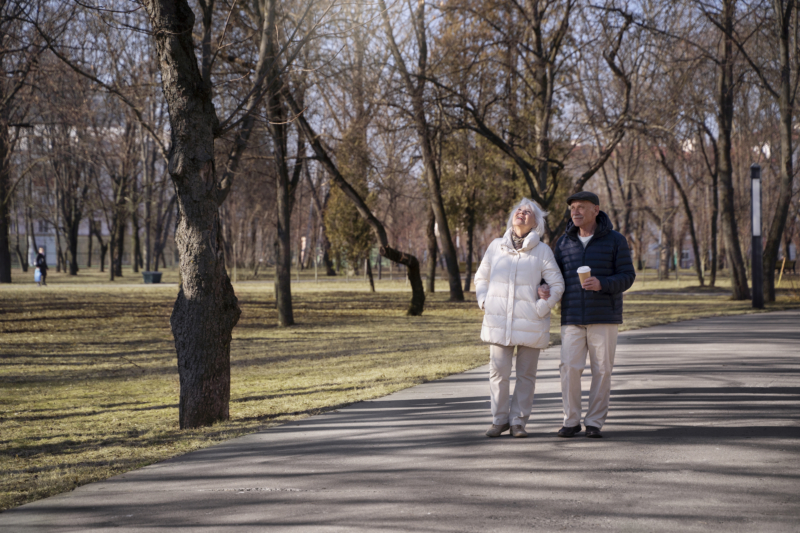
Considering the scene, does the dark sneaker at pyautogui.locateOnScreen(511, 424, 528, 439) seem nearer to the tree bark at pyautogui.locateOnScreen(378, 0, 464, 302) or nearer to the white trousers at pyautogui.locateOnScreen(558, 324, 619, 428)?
the white trousers at pyautogui.locateOnScreen(558, 324, 619, 428)

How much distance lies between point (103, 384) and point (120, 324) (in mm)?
9396

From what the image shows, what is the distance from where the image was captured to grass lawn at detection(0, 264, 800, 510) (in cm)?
630

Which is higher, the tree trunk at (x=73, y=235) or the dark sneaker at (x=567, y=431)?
the tree trunk at (x=73, y=235)

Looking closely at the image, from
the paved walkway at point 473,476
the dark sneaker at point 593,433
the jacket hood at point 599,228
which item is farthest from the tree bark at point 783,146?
the dark sneaker at point 593,433

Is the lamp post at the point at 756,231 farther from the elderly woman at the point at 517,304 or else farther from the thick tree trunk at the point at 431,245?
the elderly woman at the point at 517,304

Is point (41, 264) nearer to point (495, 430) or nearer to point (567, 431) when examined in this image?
point (495, 430)

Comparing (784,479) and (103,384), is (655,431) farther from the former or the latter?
(103,384)

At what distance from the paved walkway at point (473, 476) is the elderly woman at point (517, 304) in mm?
316

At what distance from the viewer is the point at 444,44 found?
75.6ft

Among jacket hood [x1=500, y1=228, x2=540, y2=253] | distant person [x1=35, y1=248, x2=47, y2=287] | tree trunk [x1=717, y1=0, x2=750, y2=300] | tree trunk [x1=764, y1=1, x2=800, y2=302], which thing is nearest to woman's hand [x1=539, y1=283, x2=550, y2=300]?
jacket hood [x1=500, y1=228, x2=540, y2=253]

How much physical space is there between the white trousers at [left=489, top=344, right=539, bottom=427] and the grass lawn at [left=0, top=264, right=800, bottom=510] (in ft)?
7.38

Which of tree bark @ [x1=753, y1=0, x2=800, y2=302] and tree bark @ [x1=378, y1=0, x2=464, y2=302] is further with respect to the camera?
tree bark @ [x1=753, y1=0, x2=800, y2=302]

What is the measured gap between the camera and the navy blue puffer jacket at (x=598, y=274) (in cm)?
576

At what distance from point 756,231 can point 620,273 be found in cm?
1651
